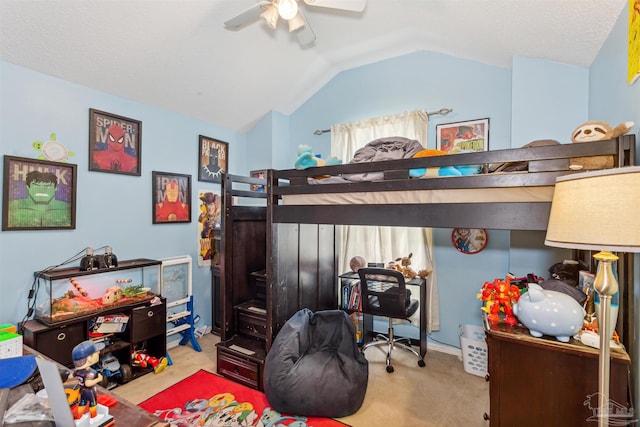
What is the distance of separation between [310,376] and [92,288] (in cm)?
207

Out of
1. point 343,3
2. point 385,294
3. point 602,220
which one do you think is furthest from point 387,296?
point 343,3

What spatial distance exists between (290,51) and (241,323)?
2.79 metres

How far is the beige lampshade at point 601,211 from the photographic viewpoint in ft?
2.70

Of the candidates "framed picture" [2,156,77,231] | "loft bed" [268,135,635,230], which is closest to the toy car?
"framed picture" [2,156,77,231]

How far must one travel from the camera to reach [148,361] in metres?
2.60

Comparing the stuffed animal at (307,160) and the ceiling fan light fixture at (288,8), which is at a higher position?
the ceiling fan light fixture at (288,8)

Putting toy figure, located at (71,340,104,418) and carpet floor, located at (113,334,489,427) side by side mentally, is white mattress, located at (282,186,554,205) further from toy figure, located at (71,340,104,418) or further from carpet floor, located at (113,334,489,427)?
carpet floor, located at (113,334,489,427)

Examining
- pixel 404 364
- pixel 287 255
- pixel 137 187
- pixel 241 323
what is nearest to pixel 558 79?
pixel 287 255

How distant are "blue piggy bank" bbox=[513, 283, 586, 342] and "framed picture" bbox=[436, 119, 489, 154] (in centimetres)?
171

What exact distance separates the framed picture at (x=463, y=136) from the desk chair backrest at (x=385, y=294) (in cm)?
135

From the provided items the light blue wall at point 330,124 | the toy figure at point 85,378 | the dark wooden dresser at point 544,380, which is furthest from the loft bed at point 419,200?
the toy figure at point 85,378

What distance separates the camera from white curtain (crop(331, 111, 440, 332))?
9.82 feet

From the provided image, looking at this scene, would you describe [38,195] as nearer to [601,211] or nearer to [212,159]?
[212,159]

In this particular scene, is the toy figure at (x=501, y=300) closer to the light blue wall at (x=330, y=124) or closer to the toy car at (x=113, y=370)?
the light blue wall at (x=330, y=124)
